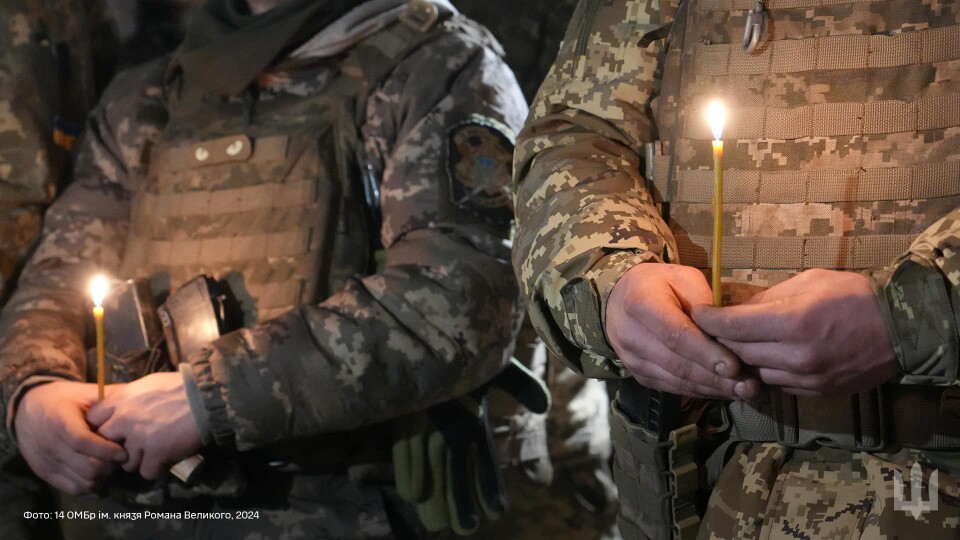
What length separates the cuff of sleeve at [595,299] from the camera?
0.97 m

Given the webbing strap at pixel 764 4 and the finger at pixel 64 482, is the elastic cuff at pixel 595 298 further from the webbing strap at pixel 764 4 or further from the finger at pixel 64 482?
the finger at pixel 64 482

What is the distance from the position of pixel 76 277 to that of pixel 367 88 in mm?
725

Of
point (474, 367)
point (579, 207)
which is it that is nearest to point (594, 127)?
point (579, 207)

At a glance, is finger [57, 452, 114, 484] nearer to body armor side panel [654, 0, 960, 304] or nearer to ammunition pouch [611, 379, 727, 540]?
ammunition pouch [611, 379, 727, 540]

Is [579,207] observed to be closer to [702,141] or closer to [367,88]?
[702,141]

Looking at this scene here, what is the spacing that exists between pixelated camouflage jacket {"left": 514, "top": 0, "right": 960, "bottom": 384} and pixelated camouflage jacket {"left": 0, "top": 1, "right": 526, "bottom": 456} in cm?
36

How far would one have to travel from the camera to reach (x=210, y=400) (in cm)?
147

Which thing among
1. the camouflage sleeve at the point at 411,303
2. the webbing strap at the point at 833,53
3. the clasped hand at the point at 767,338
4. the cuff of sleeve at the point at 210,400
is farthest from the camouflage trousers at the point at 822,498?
the cuff of sleeve at the point at 210,400

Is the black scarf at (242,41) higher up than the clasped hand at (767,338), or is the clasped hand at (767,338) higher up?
the black scarf at (242,41)

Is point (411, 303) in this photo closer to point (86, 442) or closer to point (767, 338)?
point (86, 442)

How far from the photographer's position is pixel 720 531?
1008 millimetres

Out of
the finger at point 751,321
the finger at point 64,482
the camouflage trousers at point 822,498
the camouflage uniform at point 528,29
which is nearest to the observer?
the finger at point 751,321

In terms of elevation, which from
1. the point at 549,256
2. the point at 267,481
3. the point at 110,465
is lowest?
the point at 267,481

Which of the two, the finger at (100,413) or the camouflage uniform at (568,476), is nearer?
the finger at (100,413)
